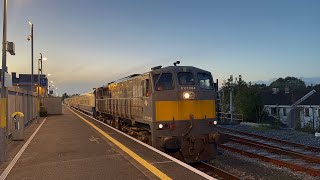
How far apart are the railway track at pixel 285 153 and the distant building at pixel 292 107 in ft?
104

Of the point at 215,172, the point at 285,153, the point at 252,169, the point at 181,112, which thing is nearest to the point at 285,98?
the point at 285,153

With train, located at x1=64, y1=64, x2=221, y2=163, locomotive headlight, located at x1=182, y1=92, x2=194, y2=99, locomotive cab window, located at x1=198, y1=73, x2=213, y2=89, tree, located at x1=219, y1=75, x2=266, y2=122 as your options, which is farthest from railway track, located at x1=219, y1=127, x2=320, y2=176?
tree, located at x1=219, y1=75, x2=266, y2=122

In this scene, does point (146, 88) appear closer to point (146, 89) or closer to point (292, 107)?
point (146, 89)

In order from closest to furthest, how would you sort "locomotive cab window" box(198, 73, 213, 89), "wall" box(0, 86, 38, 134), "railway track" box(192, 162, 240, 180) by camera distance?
"railway track" box(192, 162, 240, 180) < "locomotive cab window" box(198, 73, 213, 89) < "wall" box(0, 86, 38, 134)

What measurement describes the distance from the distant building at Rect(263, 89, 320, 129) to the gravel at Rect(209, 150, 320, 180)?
3583 cm

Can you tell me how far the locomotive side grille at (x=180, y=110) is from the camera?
490 inches

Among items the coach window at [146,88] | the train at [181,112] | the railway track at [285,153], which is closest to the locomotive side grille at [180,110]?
the train at [181,112]

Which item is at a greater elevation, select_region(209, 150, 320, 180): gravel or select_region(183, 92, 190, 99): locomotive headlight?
select_region(183, 92, 190, 99): locomotive headlight

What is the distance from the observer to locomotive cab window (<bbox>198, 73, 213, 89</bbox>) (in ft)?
43.4

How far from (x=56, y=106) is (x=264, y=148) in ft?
111

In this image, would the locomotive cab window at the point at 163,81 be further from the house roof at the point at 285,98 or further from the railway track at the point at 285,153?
the house roof at the point at 285,98

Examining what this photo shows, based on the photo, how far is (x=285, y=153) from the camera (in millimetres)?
14938

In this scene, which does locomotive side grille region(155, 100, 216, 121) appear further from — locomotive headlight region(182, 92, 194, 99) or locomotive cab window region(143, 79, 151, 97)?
locomotive cab window region(143, 79, 151, 97)

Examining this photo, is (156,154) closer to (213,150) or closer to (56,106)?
(213,150)
